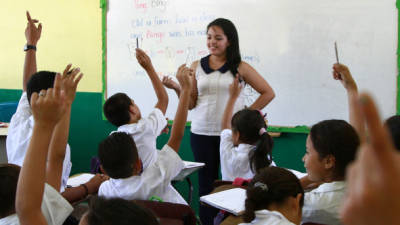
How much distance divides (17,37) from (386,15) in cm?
390

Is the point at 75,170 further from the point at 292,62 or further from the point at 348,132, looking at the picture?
the point at 348,132

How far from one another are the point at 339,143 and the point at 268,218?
0.42 meters

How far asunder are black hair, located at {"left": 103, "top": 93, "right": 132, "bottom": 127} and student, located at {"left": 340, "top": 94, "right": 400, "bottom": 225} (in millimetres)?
1944

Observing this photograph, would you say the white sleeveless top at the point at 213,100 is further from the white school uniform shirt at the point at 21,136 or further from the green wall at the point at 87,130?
the green wall at the point at 87,130

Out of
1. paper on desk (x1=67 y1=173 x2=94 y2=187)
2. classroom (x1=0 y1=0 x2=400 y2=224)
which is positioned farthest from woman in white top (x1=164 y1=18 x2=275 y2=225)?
paper on desk (x1=67 y1=173 x2=94 y2=187)

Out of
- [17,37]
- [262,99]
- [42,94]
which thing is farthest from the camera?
[17,37]

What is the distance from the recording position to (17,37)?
4.48 meters

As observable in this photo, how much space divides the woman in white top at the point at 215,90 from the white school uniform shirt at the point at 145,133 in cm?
46

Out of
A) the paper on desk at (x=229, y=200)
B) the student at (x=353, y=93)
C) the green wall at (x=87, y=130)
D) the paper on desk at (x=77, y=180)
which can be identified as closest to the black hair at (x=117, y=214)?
the paper on desk at (x=229, y=200)

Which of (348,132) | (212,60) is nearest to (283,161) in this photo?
(212,60)

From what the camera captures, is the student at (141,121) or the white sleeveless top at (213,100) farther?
the white sleeveless top at (213,100)

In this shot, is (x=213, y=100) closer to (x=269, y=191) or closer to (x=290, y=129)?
(x=290, y=129)

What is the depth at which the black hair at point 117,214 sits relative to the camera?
2.59ft

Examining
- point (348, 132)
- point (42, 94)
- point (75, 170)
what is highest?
point (42, 94)
